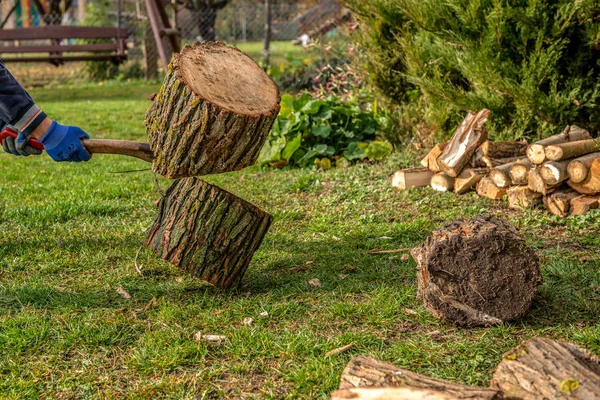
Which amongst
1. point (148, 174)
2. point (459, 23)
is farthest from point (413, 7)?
point (148, 174)

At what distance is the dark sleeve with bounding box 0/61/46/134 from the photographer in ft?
10.9

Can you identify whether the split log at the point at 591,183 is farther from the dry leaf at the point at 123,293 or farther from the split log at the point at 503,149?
the dry leaf at the point at 123,293

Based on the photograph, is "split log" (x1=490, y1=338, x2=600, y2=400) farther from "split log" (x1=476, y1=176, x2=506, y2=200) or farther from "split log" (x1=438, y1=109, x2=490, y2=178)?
"split log" (x1=438, y1=109, x2=490, y2=178)

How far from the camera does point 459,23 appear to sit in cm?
534

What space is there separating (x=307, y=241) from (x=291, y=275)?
23.5 inches

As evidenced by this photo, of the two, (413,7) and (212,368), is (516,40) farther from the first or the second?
(212,368)

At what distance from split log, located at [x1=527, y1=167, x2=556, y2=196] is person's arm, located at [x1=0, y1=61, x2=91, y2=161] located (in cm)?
293

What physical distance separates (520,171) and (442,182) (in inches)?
25.4

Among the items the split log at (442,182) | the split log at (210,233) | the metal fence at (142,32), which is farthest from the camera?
the metal fence at (142,32)

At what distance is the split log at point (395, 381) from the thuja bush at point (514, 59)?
339cm

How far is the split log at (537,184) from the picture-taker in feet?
14.6

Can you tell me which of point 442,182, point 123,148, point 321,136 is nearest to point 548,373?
point 123,148

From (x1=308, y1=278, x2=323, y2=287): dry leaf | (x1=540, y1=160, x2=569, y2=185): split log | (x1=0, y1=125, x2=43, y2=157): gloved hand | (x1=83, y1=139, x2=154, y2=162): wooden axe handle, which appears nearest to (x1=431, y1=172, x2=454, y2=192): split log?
(x1=540, y1=160, x2=569, y2=185): split log

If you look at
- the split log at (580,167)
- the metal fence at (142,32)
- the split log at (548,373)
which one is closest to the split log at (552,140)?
the split log at (580,167)
